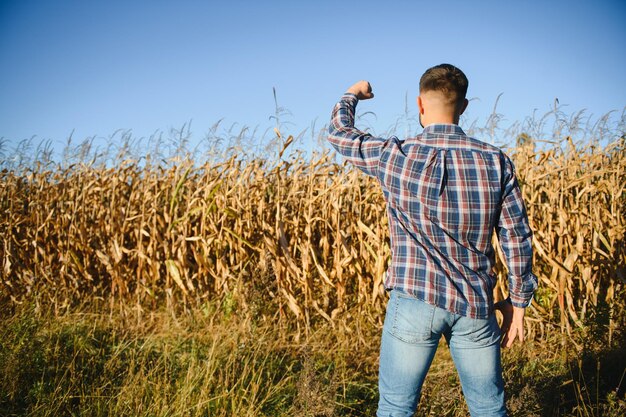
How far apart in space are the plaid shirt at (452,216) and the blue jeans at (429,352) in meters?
0.06

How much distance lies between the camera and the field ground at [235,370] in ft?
8.21

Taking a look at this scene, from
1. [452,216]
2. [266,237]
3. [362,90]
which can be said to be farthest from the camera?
[266,237]

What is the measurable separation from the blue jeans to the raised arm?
0.53 meters

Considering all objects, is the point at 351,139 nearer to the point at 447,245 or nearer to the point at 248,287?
the point at 447,245

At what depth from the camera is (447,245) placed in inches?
59.1

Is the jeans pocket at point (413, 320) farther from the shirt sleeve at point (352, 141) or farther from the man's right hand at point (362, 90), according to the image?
the man's right hand at point (362, 90)

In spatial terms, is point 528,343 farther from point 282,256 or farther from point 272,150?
point 272,150

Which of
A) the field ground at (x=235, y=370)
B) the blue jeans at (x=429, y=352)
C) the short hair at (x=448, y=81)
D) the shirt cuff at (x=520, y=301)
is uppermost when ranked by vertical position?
the short hair at (x=448, y=81)

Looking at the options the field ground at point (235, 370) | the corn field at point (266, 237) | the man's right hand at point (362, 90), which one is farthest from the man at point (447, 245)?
the corn field at point (266, 237)

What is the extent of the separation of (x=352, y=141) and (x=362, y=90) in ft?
1.27

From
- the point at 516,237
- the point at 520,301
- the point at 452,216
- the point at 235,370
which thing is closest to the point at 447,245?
the point at 452,216

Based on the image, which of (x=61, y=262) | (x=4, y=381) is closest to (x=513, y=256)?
(x=4, y=381)

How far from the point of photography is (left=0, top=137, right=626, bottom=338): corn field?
11.8ft

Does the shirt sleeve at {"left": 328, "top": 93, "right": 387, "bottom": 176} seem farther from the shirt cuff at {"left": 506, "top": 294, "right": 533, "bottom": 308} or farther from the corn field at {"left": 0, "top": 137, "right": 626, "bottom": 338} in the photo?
the corn field at {"left": 0, "top": 137, "right": 626, "bottom": 338}
